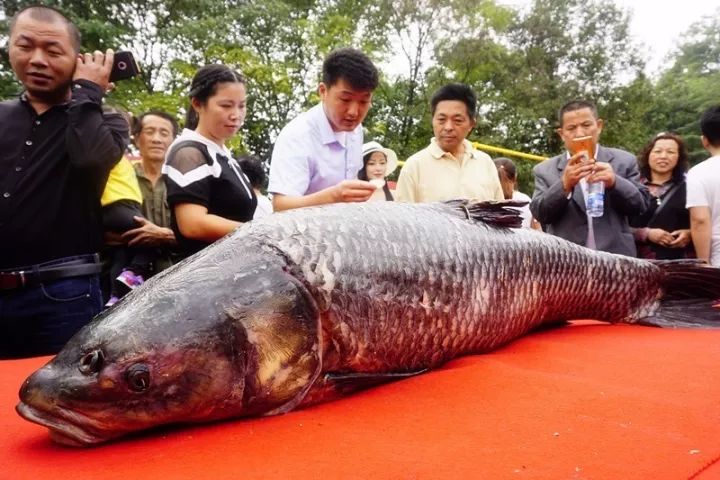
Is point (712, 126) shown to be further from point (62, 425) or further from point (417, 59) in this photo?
point (417, 59)

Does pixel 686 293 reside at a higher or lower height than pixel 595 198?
lower

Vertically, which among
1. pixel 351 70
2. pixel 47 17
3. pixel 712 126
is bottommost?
pixel 712 126

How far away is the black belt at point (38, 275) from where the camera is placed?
220 centimetres

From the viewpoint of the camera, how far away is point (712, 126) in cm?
424

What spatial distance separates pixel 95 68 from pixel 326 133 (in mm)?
1049

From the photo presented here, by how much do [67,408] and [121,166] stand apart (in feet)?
6.13

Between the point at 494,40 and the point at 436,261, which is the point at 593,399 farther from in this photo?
the point at 494,40

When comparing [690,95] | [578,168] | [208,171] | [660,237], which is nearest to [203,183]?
[208,171]

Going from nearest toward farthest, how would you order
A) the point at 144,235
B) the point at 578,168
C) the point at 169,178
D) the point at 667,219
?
the point at 169,178 → the point at 144,235 → the point at 578,168 → the point at 667,219

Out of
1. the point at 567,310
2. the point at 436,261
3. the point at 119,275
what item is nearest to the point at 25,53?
the point at 119,275

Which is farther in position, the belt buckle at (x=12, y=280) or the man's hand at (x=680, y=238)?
the man's hand at (x=680, y=238)

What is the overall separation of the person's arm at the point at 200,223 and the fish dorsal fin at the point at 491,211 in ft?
2.90

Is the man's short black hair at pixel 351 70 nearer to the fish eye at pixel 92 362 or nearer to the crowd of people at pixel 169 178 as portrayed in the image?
the crowd of people at pixel 169 178

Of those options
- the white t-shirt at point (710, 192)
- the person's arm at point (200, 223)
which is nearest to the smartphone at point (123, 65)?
the person's arm at point (200, 223)
